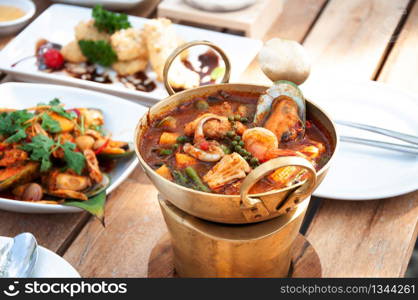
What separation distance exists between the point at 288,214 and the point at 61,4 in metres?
1.62

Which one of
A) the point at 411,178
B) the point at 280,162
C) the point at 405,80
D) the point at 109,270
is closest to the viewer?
the point at 280,162

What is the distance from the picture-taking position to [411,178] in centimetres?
142

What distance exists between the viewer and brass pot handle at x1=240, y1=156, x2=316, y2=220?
33.5 inches

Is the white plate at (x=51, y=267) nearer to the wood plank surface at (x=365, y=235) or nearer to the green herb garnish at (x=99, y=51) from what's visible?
the wood plank surface at (x=365, y=235)

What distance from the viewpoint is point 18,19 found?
2.21 m

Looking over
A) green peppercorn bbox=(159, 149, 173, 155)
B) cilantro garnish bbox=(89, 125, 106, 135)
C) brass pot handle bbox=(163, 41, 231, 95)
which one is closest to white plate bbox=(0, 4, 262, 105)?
cilantro garnish bbox=(89, 125, 106, 135)

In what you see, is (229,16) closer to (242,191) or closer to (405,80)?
(405,80)

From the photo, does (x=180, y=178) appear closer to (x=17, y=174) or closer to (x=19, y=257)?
(x=19, y=257)

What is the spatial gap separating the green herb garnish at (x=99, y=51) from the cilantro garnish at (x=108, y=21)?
0.39 feet

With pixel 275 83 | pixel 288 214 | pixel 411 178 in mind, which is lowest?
pixel 411 178

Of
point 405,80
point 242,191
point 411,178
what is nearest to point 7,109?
point 242,191

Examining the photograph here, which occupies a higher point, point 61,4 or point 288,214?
point 288,214

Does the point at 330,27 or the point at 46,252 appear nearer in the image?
the point at 46,252

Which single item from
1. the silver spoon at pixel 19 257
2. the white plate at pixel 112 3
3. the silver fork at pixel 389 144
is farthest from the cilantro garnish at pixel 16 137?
the white plate at pixel 112 3
